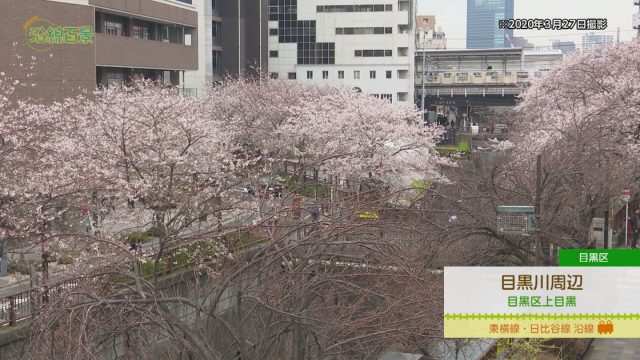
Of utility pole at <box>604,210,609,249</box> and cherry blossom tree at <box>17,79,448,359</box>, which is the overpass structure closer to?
cherry blossom tree at <box>17,79,448,359</box>

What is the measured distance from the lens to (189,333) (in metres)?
8.09

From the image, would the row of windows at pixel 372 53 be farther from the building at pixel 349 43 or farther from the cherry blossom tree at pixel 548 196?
the cherry blossom tree at pixel 548 196

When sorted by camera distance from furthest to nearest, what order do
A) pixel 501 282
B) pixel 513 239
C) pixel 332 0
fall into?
pixel 332 0 < pixel 513 239 < pixel 501 282

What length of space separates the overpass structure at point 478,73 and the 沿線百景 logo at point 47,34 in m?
48.5

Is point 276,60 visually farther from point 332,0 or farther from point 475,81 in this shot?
point 475,81

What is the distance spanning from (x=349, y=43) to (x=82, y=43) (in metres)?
42.8

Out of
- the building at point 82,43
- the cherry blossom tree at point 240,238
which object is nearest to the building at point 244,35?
the cherry blossom tree at point 240,238

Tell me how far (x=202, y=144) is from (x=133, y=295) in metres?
19.2

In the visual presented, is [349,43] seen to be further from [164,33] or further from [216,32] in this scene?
[164,33]

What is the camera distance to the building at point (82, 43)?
29.7m

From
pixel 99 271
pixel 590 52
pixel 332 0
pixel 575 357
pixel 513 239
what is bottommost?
pixel 575 357

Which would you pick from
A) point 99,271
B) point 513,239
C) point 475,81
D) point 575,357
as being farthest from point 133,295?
point 475,81

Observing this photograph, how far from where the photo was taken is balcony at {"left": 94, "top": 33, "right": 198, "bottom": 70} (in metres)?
35.0
